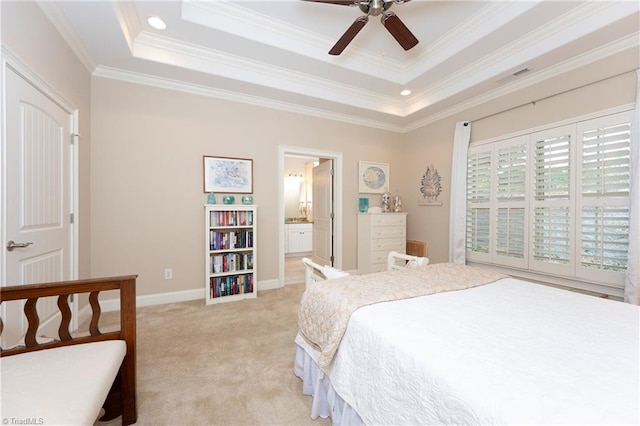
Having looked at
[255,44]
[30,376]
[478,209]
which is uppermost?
[255,44]

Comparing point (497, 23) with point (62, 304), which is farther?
point (497, 23)

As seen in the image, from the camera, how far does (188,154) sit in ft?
10.6

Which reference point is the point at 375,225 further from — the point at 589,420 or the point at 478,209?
the point at 589,420

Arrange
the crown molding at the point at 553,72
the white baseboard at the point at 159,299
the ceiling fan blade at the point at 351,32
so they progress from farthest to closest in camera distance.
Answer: the white baseboard at the point at 159,299 < the crown molding at the point at 553,72 < the ceiling fan blade at the point at 351,32

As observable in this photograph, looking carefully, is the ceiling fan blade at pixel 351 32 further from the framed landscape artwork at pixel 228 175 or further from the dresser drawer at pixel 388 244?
the dresser drawer at pixel 388 244

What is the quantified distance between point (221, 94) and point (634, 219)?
4.31 metres

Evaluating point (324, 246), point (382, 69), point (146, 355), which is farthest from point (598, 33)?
point (146, 355)

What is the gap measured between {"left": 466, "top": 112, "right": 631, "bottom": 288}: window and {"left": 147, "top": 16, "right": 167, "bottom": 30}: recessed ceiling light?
3.80 metres

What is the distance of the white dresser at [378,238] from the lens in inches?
159

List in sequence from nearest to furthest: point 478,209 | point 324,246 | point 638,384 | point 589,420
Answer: point 589,420, point 638,384, point 478,209, point 324,246

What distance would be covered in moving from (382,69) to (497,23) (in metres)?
1.26

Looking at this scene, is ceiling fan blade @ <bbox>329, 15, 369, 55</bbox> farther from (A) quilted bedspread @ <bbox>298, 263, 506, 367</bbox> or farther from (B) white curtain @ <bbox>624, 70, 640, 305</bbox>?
(B) white curtain @ <bbox>624, 70, 640, 305</bbox>

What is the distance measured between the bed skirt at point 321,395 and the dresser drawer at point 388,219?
2620 millimetres

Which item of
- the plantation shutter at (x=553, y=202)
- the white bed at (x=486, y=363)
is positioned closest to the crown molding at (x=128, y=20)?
the white bed at (x=486, y=363)
